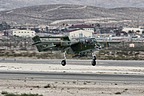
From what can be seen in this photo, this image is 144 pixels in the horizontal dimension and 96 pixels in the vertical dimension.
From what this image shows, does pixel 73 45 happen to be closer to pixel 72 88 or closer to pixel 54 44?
pixel 54 44

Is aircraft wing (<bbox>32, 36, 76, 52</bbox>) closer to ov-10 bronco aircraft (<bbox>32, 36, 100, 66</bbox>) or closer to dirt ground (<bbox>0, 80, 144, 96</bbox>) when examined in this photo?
ov-10 bronco aircraft (<bbox>32, 36, 100, 66</bbox>)

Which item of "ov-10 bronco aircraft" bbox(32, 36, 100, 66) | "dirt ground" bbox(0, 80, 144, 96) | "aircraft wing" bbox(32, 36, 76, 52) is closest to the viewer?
"dirt ground" bbox(0, 80, 144, 96)

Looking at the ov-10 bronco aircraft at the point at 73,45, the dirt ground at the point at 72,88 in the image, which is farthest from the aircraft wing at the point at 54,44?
the dirt ground at the point at 72,88

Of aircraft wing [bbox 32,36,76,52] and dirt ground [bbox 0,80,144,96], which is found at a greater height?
aircraft wing [bbox 32,36,76,52]

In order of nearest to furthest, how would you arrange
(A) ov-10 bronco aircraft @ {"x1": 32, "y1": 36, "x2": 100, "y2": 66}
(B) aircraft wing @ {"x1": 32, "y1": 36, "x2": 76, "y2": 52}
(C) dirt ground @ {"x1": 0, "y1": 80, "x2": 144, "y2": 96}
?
(C) dirt ground @ {"x1": 0, "y1": 80, "x2": 144, "y2": 96} → (B) aircraft wing @ {"x1": 32, "y1": 36, "x2": 76, "y2": 52} → (A) ov-10 bronco aircraft @ {"x1": 32, "y1": 36, "x2": 100, "y2": 66}

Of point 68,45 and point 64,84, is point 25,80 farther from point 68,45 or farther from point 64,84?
point 68,45

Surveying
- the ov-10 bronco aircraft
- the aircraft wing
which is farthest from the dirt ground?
the ov-10 bronco aircraft

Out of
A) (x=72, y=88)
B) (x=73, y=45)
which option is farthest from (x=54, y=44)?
(x=72, y=88)

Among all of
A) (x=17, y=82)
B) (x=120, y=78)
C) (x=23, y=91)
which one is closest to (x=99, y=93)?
(x=23, y=91)

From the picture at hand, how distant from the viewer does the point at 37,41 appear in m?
71.6

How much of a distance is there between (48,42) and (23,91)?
98.4 ft

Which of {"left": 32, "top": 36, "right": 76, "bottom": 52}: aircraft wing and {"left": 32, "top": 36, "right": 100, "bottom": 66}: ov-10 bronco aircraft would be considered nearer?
{"left": 32, "top": 36, "right": 76, "bottom": 52}: aircraft wing

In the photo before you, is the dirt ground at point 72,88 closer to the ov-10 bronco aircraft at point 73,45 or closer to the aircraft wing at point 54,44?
the aircraft wing at point 54,44

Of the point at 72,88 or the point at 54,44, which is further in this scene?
the point at 54,44
